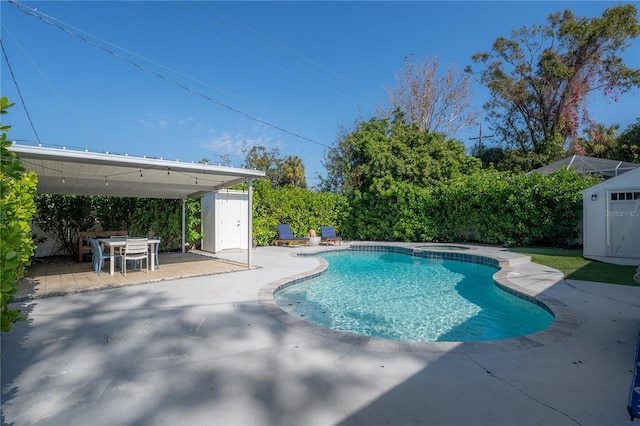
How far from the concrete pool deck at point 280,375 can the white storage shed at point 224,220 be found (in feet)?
27.0

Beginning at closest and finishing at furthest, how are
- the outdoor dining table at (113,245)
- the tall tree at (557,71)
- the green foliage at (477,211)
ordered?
1. the outdoor dining table at (113,245)
2. the green foliage at (477,211)
3. the tall tree at (557,71)

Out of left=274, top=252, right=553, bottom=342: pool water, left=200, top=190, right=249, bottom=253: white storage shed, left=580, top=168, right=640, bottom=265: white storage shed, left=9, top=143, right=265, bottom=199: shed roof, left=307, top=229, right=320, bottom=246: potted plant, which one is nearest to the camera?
left=274, top=252, right=553, bottom=342: pool water

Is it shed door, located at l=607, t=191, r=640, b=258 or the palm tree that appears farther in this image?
the palm tree

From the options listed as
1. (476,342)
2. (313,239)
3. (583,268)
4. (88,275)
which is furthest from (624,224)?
(88,275)

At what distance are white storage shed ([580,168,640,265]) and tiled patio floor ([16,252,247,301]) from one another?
36.4ft

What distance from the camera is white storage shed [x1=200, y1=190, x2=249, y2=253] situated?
13.2 meters

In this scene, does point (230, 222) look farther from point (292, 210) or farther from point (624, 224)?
point (624, 224)

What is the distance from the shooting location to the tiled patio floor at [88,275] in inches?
257

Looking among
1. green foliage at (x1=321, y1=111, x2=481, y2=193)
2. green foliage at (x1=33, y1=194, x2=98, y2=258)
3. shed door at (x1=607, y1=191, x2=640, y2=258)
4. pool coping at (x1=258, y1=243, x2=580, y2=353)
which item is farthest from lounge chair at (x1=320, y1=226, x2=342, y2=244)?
shed door at (x1=607, y1=191, x2=640, y2=258)

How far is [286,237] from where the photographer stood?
51.1 ft

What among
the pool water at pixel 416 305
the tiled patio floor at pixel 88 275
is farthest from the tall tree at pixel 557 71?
the tiled patio floor at pixel 88 275

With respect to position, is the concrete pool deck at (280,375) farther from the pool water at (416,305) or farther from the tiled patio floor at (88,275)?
the tiled patio floor at (88,275)

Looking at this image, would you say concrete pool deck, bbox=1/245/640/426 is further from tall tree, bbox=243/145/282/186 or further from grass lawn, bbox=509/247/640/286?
tall tree, bbox=243/145/282/186

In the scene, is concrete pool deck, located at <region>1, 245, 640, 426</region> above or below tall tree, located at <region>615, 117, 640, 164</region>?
below
